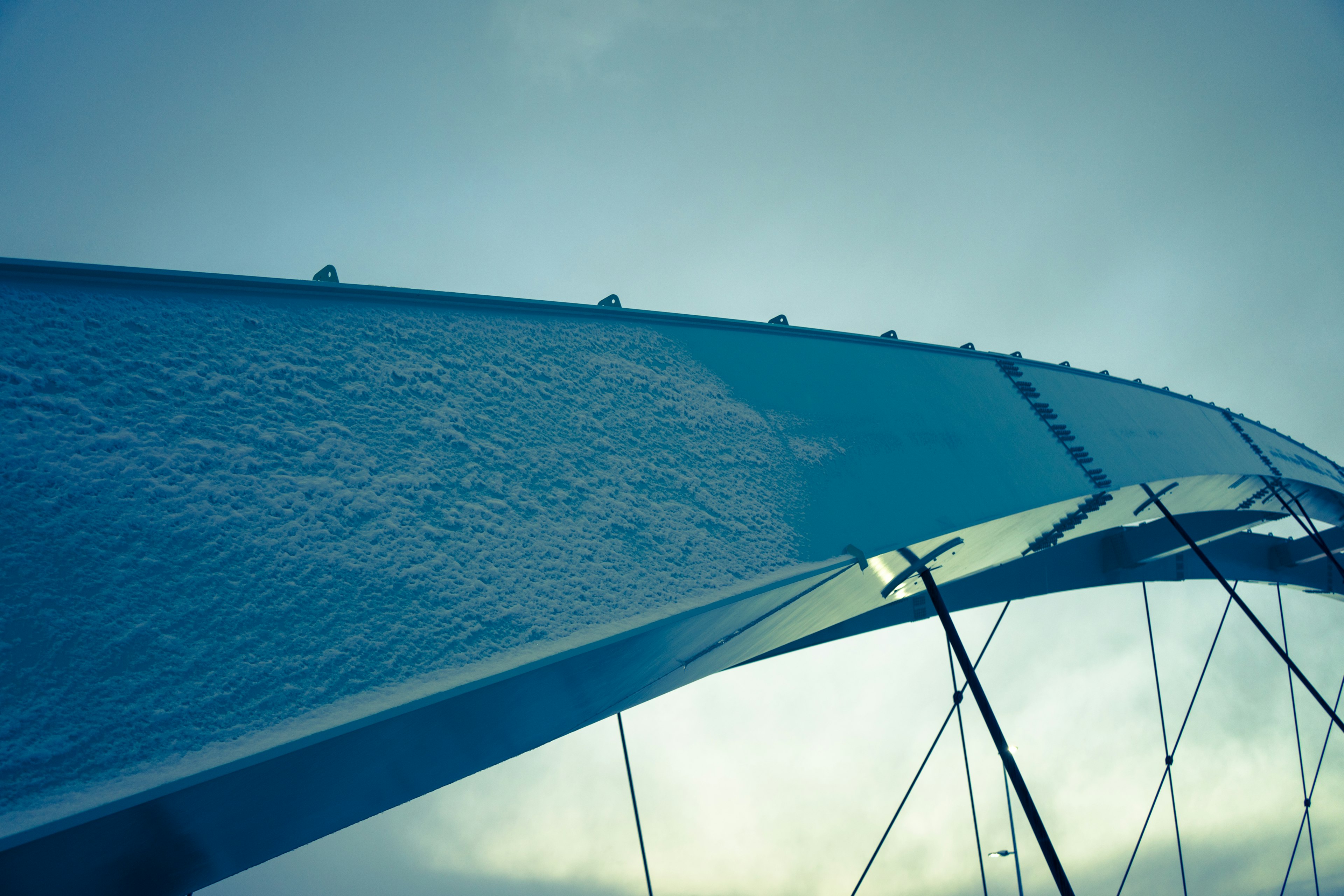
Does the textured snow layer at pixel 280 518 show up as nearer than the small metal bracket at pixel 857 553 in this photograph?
Yes

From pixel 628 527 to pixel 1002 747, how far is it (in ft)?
7.15

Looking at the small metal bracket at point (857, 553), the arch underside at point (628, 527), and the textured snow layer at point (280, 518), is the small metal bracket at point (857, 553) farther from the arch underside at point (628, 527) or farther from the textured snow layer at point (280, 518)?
the textured snow layer at point (280, 518)

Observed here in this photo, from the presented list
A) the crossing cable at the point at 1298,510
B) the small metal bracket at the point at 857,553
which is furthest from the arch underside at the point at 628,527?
the crossing cable at the point at 1298,510

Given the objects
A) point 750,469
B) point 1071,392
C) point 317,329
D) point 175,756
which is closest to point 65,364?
point 317,329

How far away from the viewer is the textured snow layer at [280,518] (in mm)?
1131

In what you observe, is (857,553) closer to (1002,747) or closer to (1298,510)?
(1002,747)

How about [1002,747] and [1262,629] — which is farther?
[1262,629]

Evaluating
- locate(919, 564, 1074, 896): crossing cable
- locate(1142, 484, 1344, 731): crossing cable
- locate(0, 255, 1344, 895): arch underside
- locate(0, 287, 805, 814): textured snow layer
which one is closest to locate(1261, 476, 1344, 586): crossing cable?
locate(1142, 484, 1344, 731): crossing cable

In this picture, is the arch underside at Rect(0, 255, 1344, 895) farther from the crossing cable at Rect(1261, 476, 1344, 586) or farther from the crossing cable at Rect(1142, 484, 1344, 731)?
the crossing cable at Rect(1261, 476, 1344, 586)

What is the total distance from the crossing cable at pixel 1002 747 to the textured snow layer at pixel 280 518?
134 centimetres

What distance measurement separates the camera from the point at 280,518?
140cm

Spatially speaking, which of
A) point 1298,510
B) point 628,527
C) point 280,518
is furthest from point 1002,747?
point 1298,510

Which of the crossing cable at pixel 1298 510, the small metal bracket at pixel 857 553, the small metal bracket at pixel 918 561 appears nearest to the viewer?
the small metal bracket at pixel 857 553

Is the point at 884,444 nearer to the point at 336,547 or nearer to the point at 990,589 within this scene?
the point at 336,547
